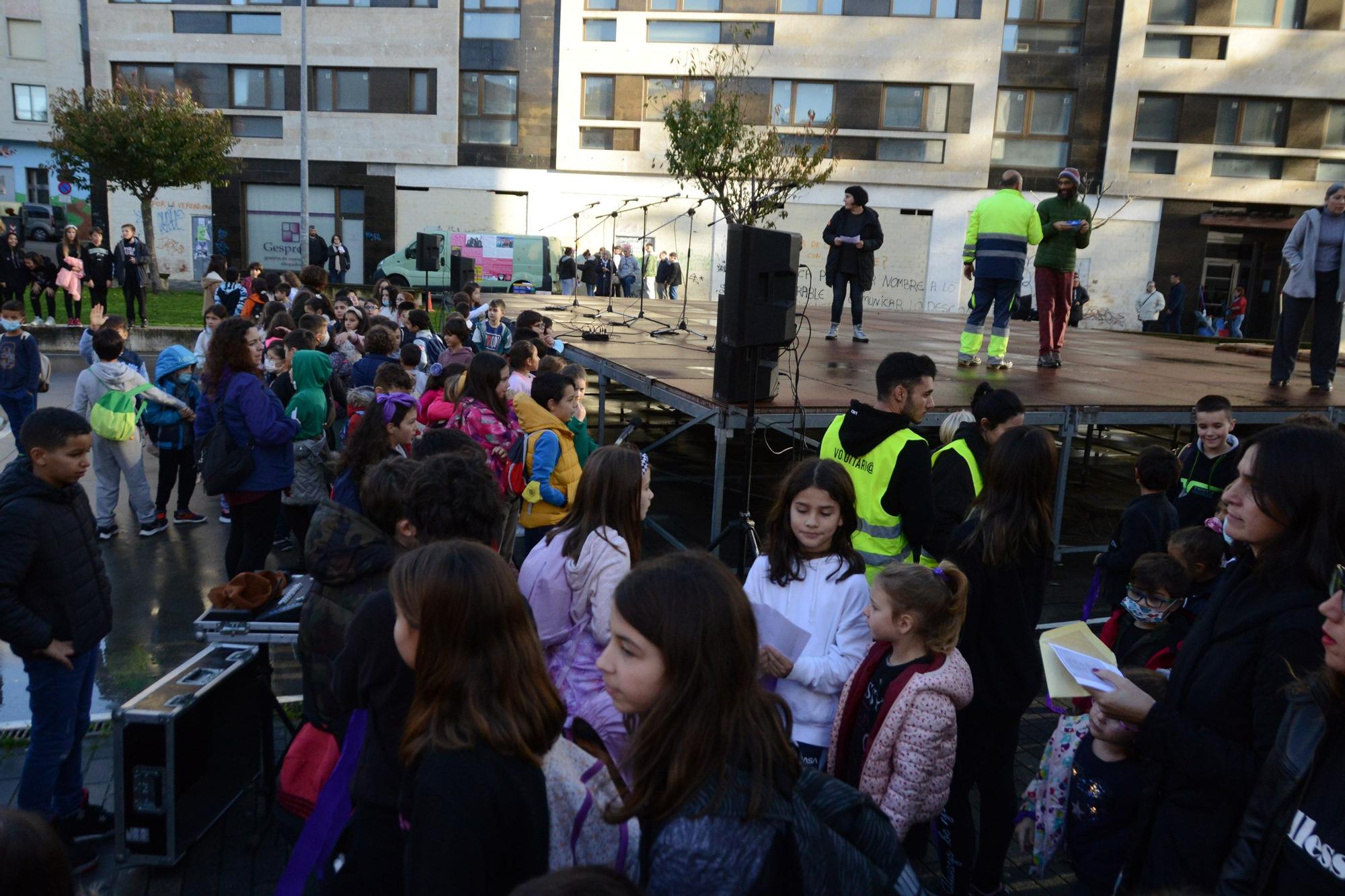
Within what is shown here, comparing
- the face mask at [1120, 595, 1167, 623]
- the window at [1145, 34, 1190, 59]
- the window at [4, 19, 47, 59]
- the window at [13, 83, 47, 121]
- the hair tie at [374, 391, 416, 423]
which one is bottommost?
the face mask at [1120, 595, 1167, 623]

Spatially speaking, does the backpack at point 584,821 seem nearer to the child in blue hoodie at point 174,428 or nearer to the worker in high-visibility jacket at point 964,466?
the worker in high-visibility jacket at point 964,466

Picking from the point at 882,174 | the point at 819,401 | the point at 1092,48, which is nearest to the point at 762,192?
the point at 882,174

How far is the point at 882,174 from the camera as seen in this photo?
33.2m

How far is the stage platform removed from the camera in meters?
7.33

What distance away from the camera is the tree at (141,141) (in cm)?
2612

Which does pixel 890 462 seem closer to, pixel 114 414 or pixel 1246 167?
pixel 114 414

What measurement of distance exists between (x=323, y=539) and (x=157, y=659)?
3.33m

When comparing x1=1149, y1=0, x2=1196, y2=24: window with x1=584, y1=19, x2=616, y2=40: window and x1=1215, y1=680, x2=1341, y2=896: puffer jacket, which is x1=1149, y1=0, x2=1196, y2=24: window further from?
x1=1215, y1=680, x2=1341, y2=896: puffer jacket

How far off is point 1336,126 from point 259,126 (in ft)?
117

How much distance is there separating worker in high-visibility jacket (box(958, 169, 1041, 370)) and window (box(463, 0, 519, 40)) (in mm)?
27821

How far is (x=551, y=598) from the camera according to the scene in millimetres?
3518

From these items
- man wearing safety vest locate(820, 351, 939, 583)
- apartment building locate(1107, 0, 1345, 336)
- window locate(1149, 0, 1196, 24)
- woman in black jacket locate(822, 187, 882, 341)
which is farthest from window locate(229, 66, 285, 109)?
man wearing safety vest locate(820, 351, 939, 583)

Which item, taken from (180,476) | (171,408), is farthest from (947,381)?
(180,476)

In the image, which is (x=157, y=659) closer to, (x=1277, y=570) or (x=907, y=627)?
(x=907, y=627)
